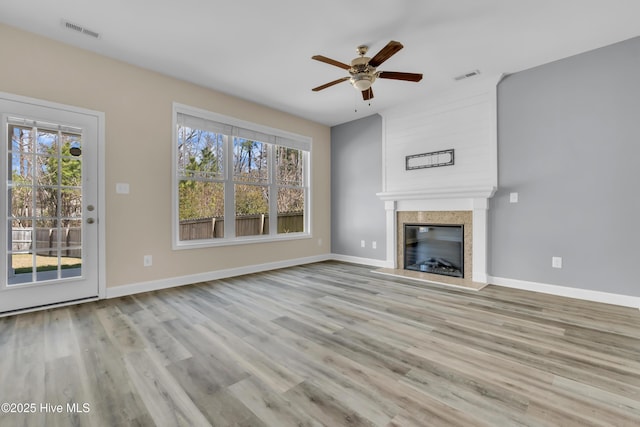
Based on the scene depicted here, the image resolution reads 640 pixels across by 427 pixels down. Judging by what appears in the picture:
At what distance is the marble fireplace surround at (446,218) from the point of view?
3879mm

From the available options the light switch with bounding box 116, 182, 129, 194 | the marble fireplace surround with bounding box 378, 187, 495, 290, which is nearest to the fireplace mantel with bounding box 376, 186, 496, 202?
the marble fireplace surround with bounding box 378, 187, 495, 290

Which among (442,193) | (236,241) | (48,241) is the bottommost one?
(236,241)

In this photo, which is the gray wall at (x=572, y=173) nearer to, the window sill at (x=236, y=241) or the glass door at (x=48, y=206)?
the window sill at (x=236, y=241)

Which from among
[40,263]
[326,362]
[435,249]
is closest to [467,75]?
[435,249]

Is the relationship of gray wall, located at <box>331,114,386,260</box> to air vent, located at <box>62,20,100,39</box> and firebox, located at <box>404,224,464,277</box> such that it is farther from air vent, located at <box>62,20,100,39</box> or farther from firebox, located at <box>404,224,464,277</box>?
air vent, located at <box>62,20,100,39</box>

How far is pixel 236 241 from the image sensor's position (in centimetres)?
443

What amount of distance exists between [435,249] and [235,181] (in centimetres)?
332

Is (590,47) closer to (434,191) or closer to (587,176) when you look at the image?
(587,176)

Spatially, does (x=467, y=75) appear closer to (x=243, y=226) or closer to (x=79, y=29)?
(x=243, y=226)

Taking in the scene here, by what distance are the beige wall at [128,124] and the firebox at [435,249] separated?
3.05 metres

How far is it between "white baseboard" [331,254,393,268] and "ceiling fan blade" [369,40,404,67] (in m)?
3.20

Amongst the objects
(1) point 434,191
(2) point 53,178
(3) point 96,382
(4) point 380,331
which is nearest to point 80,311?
(2) point 53,178

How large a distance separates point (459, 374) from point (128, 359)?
2.11 m

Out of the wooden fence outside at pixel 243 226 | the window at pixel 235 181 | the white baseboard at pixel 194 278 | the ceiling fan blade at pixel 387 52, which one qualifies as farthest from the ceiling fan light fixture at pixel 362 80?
the white baseboard at pixel 194 278
